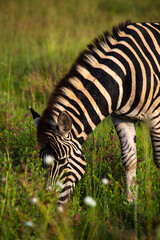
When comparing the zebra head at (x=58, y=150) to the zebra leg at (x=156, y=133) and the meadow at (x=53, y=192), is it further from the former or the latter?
the zebra leg at (x=156, y=133)

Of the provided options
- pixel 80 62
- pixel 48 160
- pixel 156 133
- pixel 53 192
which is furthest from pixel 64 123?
pixel 156 133

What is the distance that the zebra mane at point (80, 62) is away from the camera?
3226mm

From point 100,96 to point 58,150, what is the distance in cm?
79

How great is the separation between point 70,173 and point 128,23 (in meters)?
2.00

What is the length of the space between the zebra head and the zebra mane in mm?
133

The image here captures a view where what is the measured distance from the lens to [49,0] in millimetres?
17219

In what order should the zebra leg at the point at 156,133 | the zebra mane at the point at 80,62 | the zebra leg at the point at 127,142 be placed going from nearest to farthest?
the zebra mane at the point at 80,62 → the zebra leg at the point at 156,133 → the zebra leg at the point at 127,142

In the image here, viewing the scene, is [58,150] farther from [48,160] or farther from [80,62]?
[80,62]

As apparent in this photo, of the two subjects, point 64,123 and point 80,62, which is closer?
point 64,123

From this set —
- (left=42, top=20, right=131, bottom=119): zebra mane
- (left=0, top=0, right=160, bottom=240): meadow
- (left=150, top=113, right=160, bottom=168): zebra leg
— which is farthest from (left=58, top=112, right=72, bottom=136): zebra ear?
(left=150, top=113, right=160, bottom=168): zebra leg

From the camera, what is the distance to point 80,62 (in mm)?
3535

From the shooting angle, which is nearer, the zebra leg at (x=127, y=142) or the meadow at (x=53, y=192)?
the meadow at (x=53, y=192)

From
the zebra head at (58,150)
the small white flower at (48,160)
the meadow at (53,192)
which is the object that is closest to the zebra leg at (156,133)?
the meadow at (53,192)

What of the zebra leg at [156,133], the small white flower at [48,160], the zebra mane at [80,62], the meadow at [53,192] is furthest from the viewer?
the zebra leg at [156,133]
